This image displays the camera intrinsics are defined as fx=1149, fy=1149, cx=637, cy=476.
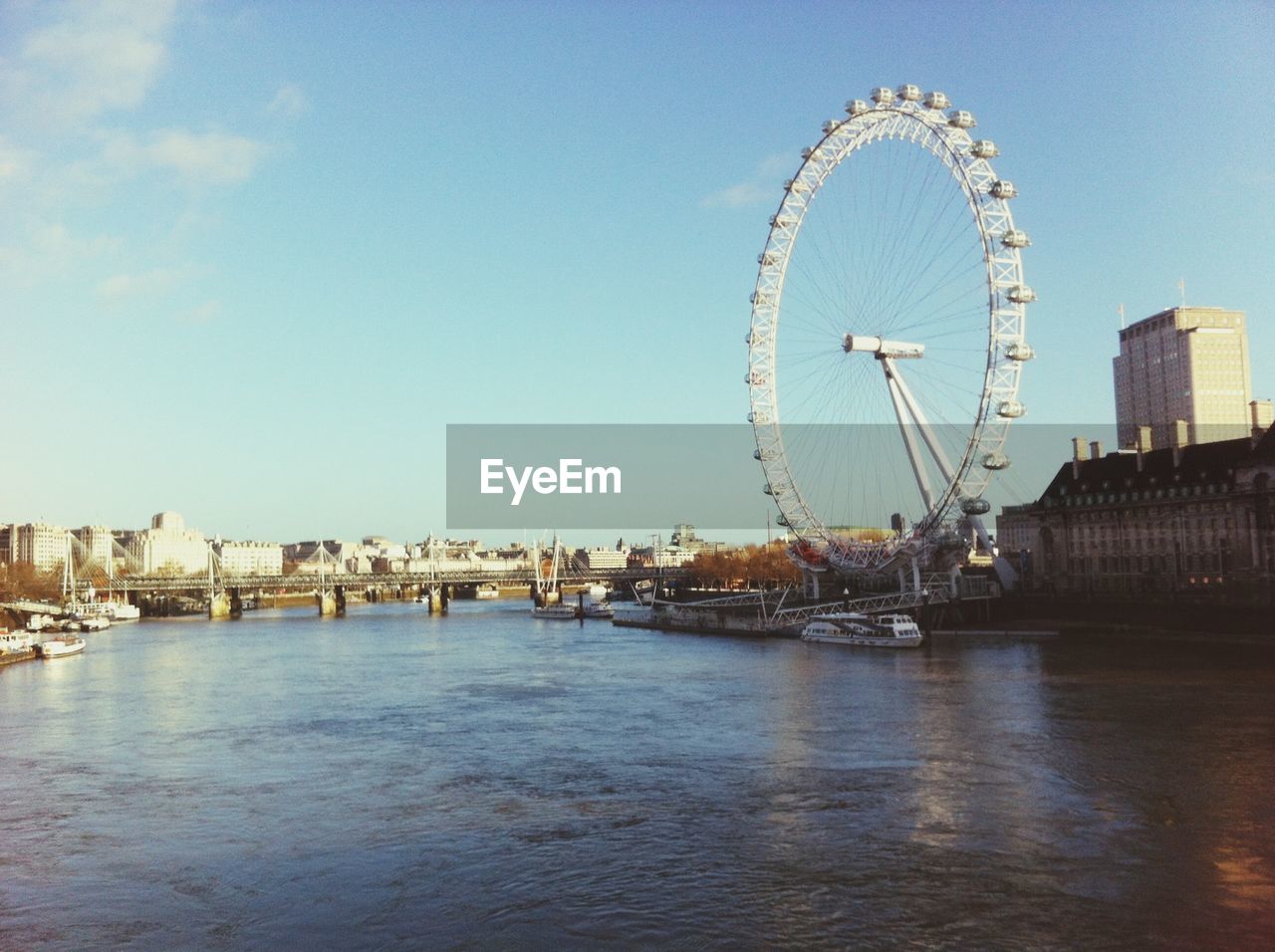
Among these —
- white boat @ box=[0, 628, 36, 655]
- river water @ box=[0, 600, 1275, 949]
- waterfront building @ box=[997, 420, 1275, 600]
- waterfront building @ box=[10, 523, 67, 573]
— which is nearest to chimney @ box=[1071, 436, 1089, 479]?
waterfront building @ box=[997, 420, 1275, 600]

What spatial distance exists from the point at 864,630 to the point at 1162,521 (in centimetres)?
1903

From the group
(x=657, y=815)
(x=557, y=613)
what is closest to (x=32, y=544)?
(x=557, y=613)

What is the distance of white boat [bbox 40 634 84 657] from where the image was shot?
2298 inches

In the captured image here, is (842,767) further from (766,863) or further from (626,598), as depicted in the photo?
(626,598)

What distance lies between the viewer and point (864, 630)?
57.9 meters

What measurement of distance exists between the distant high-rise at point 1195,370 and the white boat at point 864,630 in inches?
3904

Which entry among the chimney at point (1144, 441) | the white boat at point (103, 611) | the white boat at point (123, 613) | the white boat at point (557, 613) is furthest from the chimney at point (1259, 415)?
the white boat at point (123, 613)

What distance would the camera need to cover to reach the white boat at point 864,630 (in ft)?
181

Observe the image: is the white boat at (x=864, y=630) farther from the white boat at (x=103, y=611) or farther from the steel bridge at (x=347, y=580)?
the steel bridge at (x=347, y=580)

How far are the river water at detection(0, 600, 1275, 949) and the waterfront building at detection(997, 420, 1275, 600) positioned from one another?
1978cm

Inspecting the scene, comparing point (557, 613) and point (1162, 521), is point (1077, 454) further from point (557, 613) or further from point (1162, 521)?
point (557, 613)

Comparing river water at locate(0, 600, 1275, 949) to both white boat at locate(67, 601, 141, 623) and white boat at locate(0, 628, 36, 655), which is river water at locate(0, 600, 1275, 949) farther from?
white boat at locate(67, 601, 141, 623)

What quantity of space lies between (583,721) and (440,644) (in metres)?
36.7

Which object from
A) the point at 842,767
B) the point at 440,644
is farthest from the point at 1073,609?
the point at 842,767
